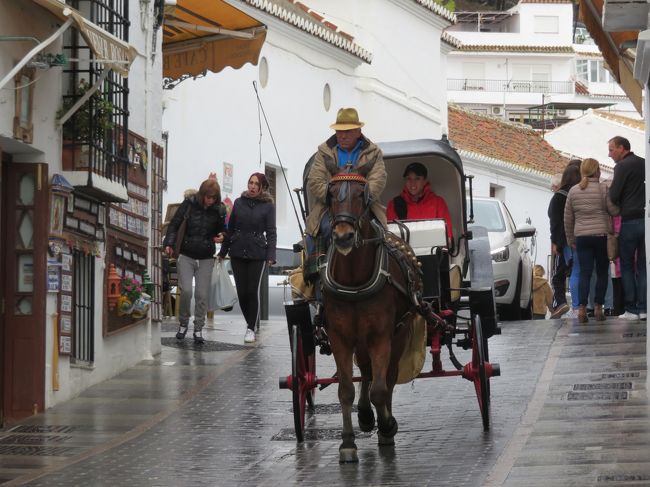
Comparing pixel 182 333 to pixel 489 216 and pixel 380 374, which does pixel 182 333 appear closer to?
pixel 489 216

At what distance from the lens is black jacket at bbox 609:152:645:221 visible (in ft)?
60.7

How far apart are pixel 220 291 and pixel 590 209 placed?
4.92 meters

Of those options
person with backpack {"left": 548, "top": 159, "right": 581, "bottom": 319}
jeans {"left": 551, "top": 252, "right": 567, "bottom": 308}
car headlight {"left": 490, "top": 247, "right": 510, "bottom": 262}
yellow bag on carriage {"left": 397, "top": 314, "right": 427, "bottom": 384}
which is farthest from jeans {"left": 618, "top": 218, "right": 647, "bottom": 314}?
yellow bag on carriage {"left": 397, "top": 314, "right": 427, "bottom": 384}

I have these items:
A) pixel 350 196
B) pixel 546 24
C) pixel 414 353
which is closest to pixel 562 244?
pixel 414 353

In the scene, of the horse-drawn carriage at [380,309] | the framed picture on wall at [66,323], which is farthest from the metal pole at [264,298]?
the horse-drawn carriage at [380,309]

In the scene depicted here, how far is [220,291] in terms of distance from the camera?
20344 millimetres

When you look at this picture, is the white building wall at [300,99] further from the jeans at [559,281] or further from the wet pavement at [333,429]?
the wet pavement at [333,429]

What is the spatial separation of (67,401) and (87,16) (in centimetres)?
401

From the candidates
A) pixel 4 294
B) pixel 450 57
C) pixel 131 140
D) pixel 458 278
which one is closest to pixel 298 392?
pixel 458 278

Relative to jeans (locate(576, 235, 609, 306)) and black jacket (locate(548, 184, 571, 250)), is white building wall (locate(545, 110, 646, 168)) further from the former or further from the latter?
jeans (locate(576, 235, 609, 306))

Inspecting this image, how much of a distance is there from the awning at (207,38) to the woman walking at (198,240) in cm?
247

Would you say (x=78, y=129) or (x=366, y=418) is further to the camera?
(x=78, y=129)

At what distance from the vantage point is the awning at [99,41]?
13.2m

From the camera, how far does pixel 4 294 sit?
47.2 ft
